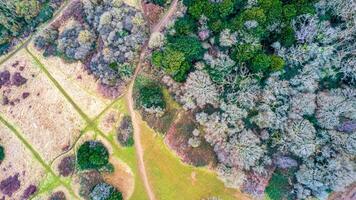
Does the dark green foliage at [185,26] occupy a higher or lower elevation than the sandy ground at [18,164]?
higher

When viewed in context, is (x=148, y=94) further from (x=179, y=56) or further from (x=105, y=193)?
(x=105, y=193)

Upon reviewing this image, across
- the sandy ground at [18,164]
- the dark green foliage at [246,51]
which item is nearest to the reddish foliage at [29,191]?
the sandy ground at [18,164]

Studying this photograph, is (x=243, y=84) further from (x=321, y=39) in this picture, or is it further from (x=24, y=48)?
(x=24, y=48)

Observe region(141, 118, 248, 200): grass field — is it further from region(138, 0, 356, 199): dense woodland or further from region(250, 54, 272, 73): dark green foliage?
region(250, 54, 272, 73): dark green foliage

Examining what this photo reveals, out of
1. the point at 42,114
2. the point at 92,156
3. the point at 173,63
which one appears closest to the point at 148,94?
the point at 173,63

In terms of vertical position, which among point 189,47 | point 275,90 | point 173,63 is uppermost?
point 189,47

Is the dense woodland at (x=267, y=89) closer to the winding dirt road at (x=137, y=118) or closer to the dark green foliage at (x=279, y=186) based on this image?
the dark green foliage at (x=279, y=186)
